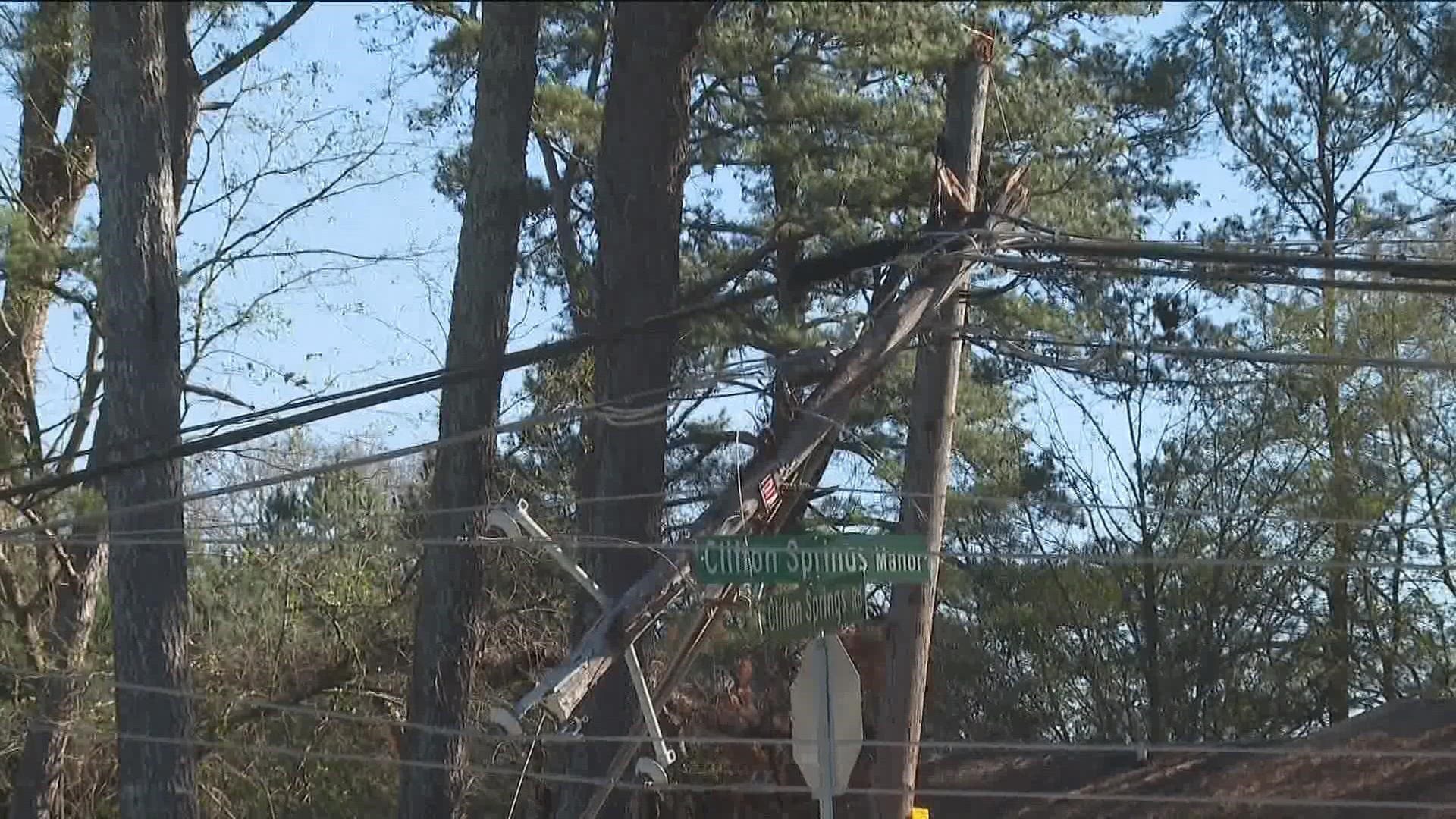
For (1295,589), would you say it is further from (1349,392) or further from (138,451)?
(138,451)

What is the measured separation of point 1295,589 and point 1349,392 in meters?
2.57

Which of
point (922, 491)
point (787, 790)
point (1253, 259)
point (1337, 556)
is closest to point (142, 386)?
point (787, 790)

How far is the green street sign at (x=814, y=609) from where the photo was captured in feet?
30.2

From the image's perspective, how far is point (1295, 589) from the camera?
924 inches

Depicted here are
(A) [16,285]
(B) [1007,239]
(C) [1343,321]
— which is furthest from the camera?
(C) [1343,321]

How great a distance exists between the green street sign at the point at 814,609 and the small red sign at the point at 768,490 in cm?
100

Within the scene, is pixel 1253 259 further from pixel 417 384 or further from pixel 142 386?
pixel 142 386

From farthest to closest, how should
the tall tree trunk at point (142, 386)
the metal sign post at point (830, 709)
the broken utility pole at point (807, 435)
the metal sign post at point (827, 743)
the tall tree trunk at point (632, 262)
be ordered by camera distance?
the tall tree trunk at point (632, 262) < the tall tree trunk at point (142, 386) < the broken utility pole at point (807, 435) < the metal sign post at point (830, 709) < the metal sign post at point (827, 743)

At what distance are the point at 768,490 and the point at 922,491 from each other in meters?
1.31

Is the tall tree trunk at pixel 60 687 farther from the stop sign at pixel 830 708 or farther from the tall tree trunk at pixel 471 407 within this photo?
the stop sign at pixel 830 708

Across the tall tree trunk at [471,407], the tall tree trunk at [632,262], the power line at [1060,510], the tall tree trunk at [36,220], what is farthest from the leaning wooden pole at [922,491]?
the tall tree trunk at [36,220]

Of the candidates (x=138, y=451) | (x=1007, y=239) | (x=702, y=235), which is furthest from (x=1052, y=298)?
(x=138, y=451)

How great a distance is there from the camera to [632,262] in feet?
44.4

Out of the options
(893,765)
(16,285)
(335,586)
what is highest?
(16,285)
